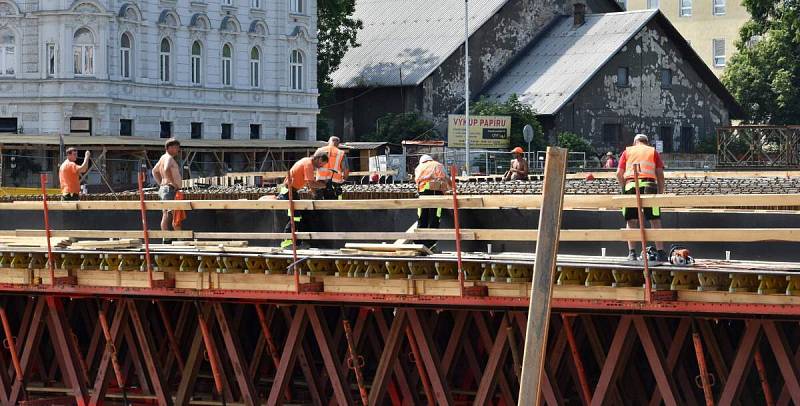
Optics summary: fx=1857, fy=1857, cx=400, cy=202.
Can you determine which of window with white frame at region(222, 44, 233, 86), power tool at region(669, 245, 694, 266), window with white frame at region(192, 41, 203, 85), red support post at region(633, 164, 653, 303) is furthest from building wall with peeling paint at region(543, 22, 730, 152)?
red support post at region(633, 164, 653, 303)

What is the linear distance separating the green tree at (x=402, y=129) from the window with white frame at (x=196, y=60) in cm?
1108

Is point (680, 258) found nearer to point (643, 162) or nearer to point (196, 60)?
point (643, 162)

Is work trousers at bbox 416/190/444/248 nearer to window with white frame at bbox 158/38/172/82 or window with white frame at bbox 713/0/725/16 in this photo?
window with white frame at bbox 158/38/172/82

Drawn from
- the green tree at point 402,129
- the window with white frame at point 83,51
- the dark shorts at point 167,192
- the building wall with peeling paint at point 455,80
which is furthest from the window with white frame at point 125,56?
the dark shorts at point 167,192

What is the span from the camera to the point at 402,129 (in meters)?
82.1

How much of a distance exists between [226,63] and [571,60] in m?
17.2

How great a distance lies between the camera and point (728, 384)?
19.6 metres

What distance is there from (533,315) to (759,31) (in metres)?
72.4

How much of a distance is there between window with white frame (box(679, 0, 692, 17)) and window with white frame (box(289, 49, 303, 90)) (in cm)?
3647

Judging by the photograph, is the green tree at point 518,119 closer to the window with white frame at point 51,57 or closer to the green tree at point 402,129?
the green tree at point 402,129

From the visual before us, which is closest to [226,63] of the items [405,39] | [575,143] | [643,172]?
[405,39]

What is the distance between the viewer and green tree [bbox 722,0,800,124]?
84.4m

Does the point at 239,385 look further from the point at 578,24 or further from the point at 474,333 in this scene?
the point at 578,24

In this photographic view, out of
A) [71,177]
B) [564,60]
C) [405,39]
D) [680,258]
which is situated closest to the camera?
[680,258]
